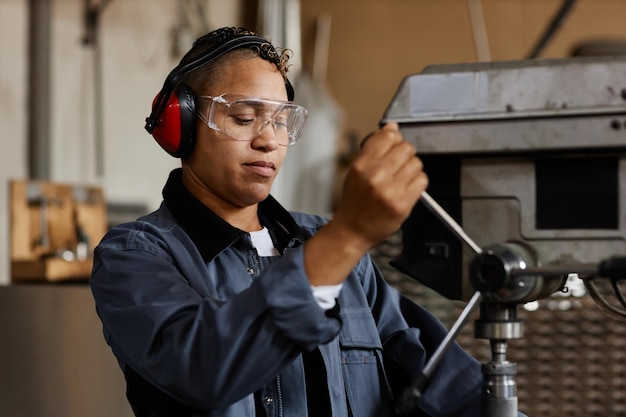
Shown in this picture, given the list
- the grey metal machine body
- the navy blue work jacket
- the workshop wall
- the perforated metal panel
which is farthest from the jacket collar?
the workshop wall

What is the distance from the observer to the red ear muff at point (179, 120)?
1463 millimetres

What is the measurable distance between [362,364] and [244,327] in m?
0.44

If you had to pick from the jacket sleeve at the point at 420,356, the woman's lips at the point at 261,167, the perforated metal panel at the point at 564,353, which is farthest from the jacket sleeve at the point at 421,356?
the perforated metal panel at the point at 564,353

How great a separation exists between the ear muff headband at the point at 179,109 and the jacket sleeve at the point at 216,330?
306 millimetres

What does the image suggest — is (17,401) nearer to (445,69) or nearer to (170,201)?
(170,201)

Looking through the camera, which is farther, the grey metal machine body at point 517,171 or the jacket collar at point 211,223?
the jacket collar at point 211,223

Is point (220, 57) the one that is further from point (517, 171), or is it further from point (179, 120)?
point (517, 171)

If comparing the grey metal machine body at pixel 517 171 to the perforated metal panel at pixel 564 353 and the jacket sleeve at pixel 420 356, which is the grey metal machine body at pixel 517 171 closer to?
the jacket sleeve at pixel 420 356

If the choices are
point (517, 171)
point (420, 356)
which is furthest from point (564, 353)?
point (517, 171)

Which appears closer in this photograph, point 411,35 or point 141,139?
point 141,139

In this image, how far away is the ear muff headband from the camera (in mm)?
1465

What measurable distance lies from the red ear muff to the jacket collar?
0.25 feet

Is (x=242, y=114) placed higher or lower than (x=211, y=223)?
higher

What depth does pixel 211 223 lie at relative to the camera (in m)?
1.43
